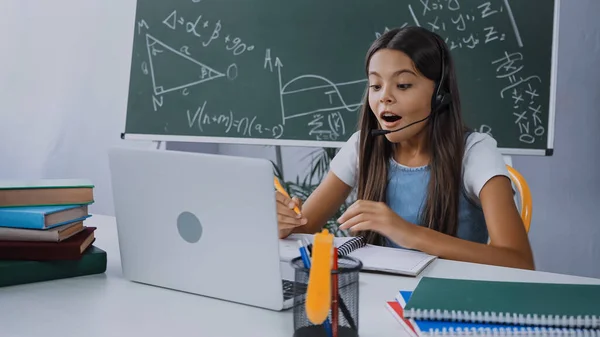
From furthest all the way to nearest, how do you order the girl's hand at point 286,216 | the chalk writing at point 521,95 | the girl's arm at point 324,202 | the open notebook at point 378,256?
the chalk writing at point 521,95
the girl's arm at point 324,202
the girl's hand at point 286,216
the open notebook at point 378,256

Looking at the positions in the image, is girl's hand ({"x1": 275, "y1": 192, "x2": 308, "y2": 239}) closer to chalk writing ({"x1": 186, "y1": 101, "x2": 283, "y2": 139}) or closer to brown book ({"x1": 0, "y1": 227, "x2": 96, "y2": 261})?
brown book ({"x1": 0, "y1": 227, "x2": 96, "y2": 261})

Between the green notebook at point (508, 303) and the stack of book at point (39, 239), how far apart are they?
0.57 m

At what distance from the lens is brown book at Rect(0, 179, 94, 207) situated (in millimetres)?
1116

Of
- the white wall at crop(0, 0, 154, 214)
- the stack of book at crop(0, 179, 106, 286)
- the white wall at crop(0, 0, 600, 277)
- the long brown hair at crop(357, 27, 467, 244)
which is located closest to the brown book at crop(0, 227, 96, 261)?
the stack of book at crop(0, 179, 106, 286)

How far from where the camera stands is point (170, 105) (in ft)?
9.18

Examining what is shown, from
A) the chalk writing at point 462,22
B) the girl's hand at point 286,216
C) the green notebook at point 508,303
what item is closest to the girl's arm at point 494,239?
the girl's hand at point 286,216

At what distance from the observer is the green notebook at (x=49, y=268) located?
3.46 feet

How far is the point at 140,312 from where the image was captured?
920 millimetres

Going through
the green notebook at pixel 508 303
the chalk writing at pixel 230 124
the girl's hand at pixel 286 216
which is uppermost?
the chalk writing at pixel 230 124

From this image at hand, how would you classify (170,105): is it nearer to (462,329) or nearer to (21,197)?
(21,197)

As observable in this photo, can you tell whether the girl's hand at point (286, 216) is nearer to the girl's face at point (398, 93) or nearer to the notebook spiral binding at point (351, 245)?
the notebook spiral binding at point (351, 245)

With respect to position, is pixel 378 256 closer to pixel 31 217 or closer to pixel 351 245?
pixel 351 245

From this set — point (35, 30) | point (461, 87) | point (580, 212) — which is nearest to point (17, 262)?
point (461, 87)

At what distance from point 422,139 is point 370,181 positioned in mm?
173
